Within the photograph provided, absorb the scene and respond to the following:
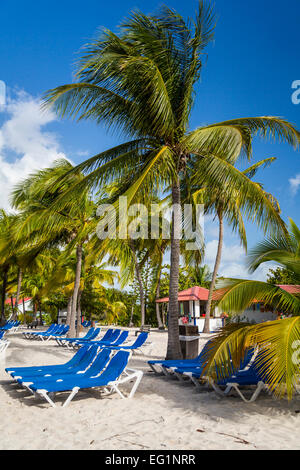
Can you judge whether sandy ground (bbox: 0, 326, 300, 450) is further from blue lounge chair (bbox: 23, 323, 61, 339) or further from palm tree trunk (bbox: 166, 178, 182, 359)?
blue lounge chair (bbox: 23, 323, 61, 339)

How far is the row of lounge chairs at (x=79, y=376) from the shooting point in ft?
17.4

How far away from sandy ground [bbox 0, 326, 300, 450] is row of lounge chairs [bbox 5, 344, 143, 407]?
249mm

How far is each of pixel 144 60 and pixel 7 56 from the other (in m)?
4.12

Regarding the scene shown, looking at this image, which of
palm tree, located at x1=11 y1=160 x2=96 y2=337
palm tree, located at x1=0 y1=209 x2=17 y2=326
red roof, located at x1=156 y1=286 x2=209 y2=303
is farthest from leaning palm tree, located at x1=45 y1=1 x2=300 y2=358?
red roof, located at x1=156 y1=286 x2=209 y2=303

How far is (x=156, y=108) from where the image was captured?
27.0ft

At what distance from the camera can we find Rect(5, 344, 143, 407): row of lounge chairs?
17.4 feet

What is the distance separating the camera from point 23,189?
68.7 feet

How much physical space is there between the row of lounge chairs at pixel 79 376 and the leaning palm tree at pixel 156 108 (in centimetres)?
266

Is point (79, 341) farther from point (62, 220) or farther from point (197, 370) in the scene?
point (197, 370)

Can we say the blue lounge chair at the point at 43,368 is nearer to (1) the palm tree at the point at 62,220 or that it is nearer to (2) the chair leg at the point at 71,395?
(2) the chair leg at the point at 71,395

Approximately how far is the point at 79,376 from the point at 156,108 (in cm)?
586

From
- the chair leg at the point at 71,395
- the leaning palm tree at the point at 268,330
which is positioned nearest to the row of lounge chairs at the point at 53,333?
the chair leg at the point at 71,395

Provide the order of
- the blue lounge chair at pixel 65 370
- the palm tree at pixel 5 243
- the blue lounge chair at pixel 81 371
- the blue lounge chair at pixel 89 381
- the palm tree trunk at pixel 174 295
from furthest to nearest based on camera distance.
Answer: the palm tree at pixel 5 243 → the palm tree trunk at pixel 174 295 → the blue lounge chair at pixel 65 370 → the blue lounge chair at pixel 81 371 → the blue lounge chair at pixel 89 381
